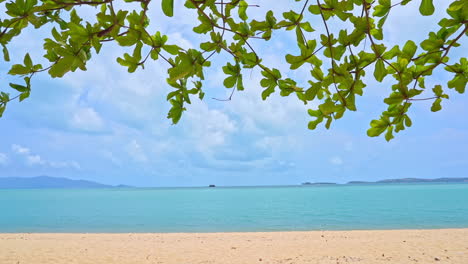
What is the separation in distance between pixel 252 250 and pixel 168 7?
396 inches

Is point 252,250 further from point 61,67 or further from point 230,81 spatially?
point 61,67

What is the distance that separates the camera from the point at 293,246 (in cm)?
1075

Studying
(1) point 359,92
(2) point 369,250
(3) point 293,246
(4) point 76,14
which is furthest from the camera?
(3) point 293,246

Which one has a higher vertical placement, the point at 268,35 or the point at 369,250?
the point at 268,35

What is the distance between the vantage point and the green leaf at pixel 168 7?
0.73 m

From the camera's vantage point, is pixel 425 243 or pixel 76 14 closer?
pixel 76 14

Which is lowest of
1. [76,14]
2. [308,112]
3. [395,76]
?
[308,112]

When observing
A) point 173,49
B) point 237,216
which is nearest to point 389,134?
point 173,49

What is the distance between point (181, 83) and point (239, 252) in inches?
365

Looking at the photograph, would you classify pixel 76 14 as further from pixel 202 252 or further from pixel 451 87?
pixel 202 252

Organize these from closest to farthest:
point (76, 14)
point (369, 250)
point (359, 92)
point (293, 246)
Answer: point (359, 92)
point (76, 14)
point (369, 250)
point (293, 246)

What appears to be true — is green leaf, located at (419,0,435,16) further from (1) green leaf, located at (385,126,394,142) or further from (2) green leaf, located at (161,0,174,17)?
(2) green leaf, located at (161,0,174,17)

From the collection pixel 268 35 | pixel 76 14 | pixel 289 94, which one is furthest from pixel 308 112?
pixel 76 14

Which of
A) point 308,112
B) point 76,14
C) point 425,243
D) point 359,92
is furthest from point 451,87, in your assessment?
point 425,243
